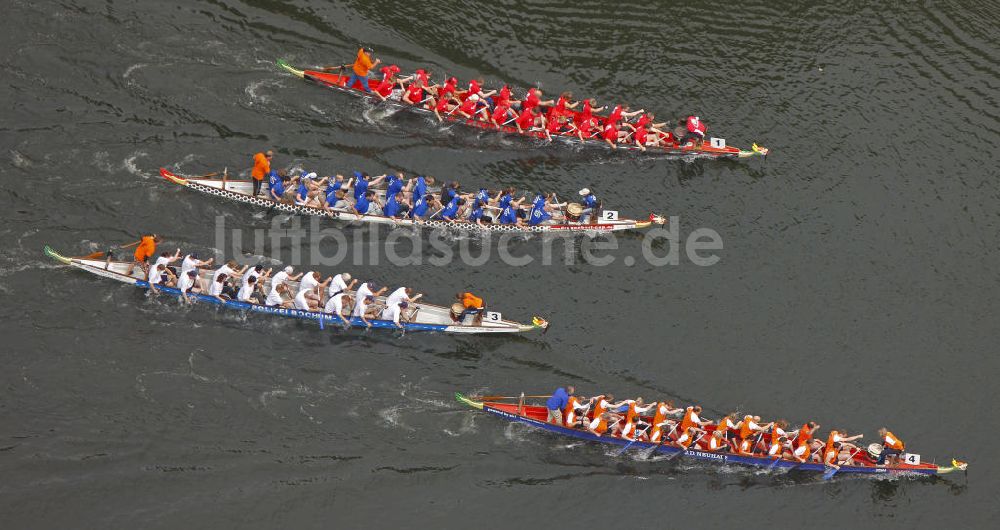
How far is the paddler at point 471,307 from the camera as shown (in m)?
42.0

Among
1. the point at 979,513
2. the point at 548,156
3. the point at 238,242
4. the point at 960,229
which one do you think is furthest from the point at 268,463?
the point at 960,229

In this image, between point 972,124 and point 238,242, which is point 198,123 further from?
point 972,124

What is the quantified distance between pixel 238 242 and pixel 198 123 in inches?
273

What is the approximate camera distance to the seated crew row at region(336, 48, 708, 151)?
4909cm

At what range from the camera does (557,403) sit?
39625 mm

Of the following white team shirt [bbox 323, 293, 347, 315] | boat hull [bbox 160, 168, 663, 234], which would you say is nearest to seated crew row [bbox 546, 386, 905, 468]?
white team shirt [bbox 323, 293, 347, 315]

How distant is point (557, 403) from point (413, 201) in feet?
37.9

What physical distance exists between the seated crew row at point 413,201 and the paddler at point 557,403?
911 cm

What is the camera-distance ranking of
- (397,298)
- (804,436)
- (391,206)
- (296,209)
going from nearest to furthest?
(804,436) < (397,298) < (391,206) < (296,209)

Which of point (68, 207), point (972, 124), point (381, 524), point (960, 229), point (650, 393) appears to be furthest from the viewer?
point (972, 124)

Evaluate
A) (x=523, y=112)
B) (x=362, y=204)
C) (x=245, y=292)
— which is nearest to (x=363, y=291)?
(x=245, y=292)

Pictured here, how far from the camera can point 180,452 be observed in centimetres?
3878

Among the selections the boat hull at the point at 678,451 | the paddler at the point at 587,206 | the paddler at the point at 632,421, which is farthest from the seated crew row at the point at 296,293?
the paddler at the point at 632,421

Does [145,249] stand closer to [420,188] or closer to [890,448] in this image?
[420,188]
